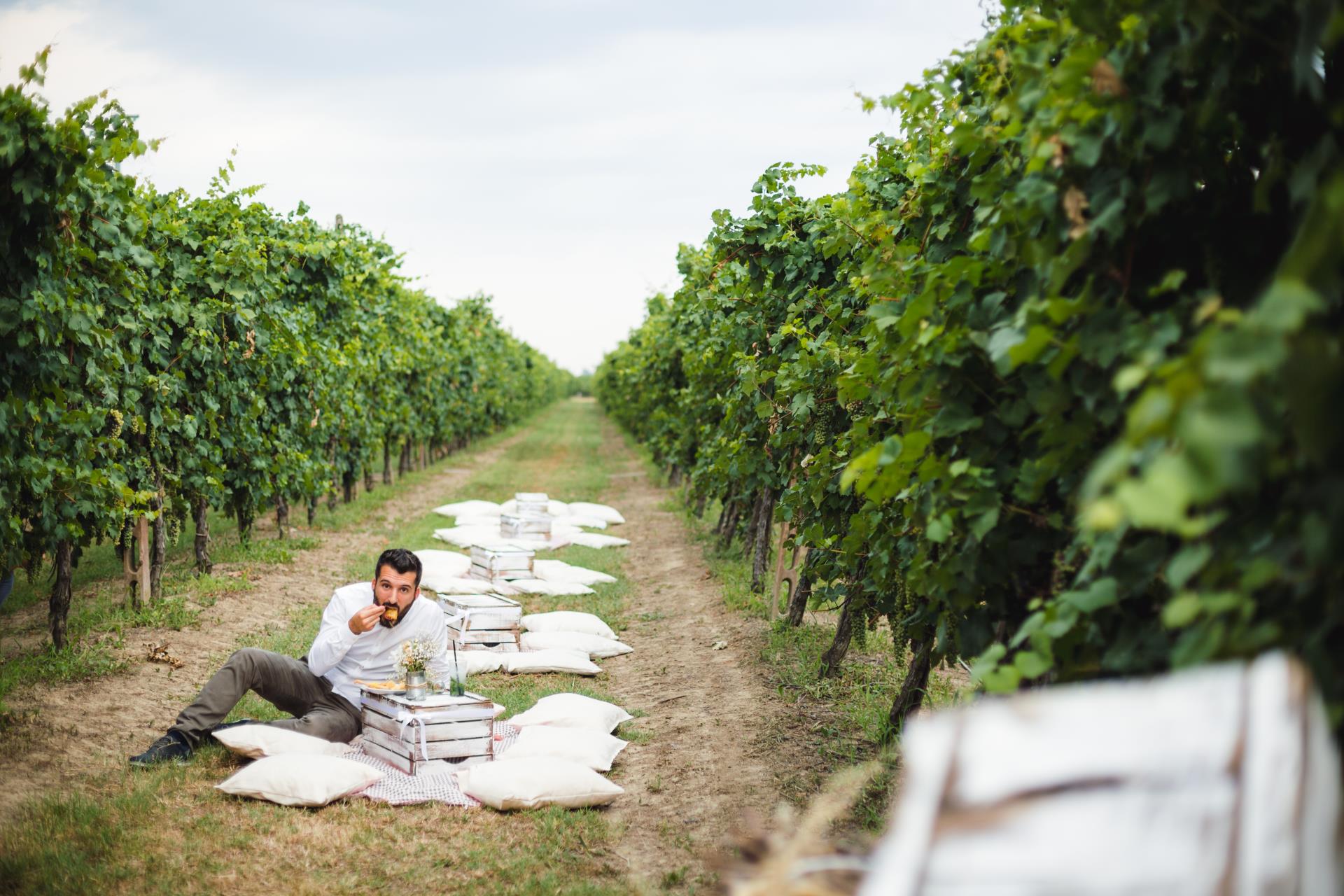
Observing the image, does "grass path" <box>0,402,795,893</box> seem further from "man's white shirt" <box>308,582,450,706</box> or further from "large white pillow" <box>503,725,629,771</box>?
"man's white shirt" <box>308,582,450,706</box>

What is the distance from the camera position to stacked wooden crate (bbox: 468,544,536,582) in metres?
11.0

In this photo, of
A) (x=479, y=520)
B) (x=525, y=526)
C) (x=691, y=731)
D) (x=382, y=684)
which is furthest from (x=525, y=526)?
(x=382, y=684)

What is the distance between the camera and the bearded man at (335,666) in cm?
576

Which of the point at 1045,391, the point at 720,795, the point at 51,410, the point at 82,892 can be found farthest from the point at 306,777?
the point at 1045,391

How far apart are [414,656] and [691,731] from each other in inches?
73.1

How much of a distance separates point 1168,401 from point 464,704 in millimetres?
4944

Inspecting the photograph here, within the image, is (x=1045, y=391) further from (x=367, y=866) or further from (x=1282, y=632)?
(x=367, y=866)

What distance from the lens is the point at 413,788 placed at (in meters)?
5.41

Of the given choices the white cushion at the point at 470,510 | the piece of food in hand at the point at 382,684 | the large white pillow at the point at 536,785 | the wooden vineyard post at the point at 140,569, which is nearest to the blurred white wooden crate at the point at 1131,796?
the large white pillow at the point at 536,785

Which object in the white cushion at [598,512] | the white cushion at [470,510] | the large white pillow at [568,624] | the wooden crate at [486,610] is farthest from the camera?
the white cushion at [598,512]

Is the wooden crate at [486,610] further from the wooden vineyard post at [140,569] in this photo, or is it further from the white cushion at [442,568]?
the wooden vineyard post at [140,569]

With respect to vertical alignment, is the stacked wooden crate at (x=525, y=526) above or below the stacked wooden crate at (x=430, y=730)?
above

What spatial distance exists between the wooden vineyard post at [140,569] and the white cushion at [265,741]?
3.61 meters

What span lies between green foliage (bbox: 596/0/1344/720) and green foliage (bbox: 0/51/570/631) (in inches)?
170
